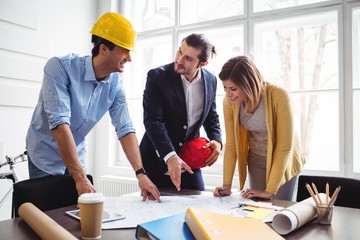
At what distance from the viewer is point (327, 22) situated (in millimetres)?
2863

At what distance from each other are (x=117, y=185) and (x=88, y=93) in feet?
6.91

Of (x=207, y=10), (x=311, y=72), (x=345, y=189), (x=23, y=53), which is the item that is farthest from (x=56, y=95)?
(x=207, y=10)

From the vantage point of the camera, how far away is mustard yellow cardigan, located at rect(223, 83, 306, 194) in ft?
4.83

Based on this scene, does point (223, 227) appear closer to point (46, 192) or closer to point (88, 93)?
point (46, 192)

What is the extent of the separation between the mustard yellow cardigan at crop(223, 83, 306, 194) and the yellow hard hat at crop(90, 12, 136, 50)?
569 mm

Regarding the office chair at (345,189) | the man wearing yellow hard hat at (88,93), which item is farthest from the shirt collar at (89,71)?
the office chair at (345,189)

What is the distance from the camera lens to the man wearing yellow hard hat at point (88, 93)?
1.52m

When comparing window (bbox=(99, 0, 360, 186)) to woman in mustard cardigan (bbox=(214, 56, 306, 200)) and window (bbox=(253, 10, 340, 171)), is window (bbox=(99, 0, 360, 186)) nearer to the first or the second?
window (bbox=(253, 10, 340, 171))

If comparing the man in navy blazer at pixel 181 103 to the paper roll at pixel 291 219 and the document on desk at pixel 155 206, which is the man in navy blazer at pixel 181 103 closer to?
the document on desk at pixel 155 206

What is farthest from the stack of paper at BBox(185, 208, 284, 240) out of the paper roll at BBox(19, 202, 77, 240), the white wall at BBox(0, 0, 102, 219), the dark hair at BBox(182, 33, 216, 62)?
the white wall at BBox(0, 0, 102, 219)

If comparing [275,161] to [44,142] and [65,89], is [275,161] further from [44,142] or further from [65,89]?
[44,142]

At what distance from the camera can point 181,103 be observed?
1.88m

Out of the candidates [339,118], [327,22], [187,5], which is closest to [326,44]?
[327,22]

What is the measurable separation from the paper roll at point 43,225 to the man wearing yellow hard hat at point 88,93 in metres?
0.49
